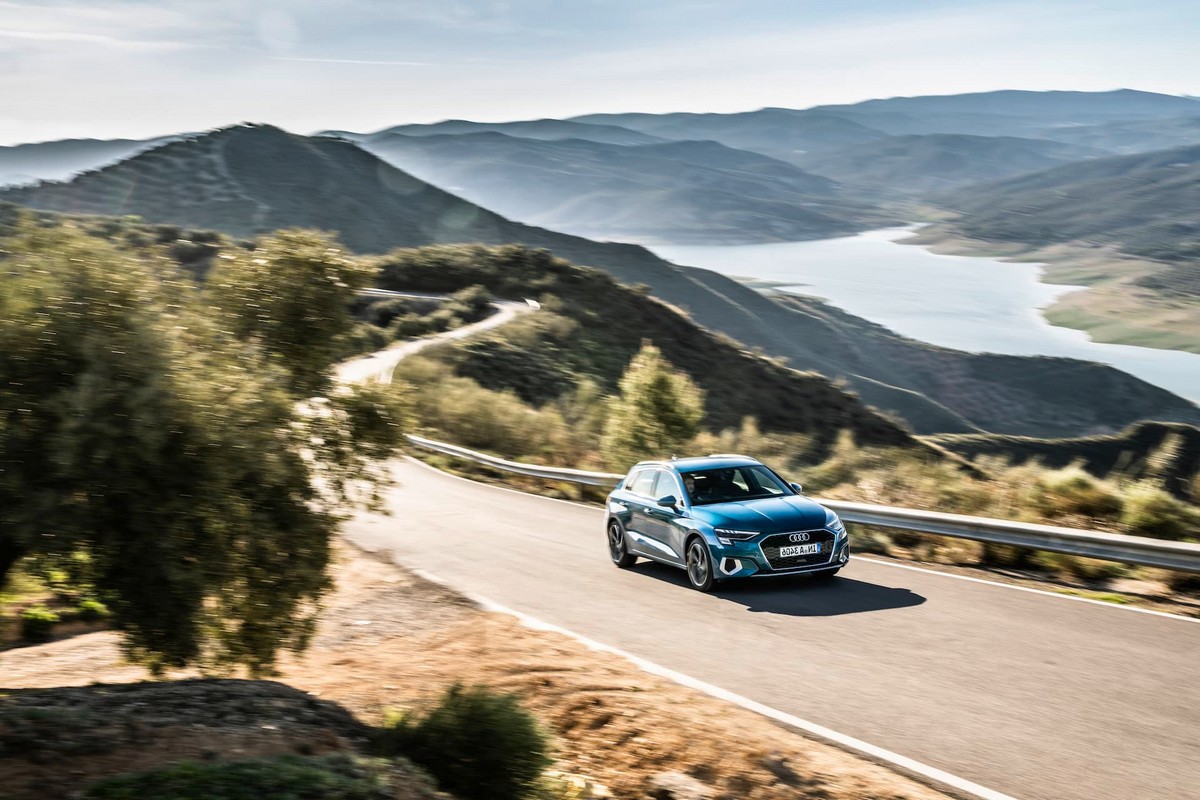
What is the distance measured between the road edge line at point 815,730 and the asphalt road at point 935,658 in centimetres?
9

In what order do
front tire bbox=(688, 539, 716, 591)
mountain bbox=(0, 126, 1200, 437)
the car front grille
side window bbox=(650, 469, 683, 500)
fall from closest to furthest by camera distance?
the car front grille → front tire bbox=(688, 539, 716, 591) → side window bbox=(650, 469, 683, 500) → mountain bbox=(0, 126, 1200, 437)

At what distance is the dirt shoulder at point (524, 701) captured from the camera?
604 centimetres

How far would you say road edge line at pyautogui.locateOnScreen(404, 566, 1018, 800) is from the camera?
607cm

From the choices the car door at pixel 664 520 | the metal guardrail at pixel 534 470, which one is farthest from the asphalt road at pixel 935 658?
the metal guardrail at pixel 534 470

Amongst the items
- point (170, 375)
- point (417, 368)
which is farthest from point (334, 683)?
point (417, 368)

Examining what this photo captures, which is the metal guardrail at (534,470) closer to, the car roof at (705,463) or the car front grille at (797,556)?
the car roof at (705,463)

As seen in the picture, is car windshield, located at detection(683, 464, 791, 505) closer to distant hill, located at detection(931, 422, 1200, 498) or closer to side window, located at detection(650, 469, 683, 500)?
side window, located at detection(650, 469, 683, 500)

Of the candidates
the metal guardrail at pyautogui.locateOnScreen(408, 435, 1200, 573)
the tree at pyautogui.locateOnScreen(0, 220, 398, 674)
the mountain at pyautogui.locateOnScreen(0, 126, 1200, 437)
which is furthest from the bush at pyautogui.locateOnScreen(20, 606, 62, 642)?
the mountain at pyautogui.locateOnScreen(0, 126, 1200, 437)

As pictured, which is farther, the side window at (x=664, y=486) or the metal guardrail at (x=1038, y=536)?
the side window at (x=664, y=486)

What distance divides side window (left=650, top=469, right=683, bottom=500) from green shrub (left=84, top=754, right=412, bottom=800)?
8112mm

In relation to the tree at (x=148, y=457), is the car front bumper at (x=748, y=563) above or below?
below

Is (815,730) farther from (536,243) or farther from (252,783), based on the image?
(536,243)

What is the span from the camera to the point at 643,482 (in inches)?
556

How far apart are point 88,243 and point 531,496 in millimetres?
16611
